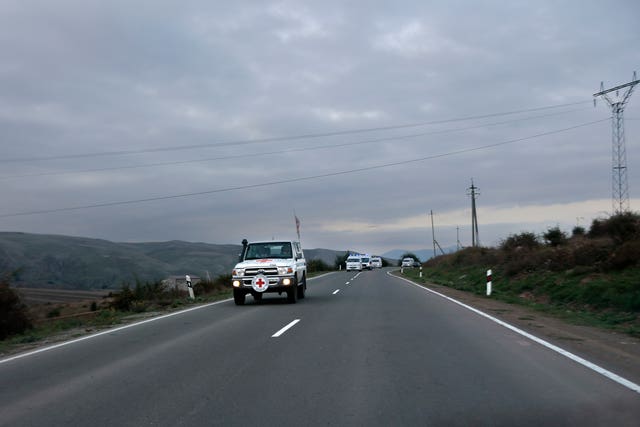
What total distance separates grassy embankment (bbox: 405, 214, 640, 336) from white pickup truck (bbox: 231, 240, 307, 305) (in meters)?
7.97

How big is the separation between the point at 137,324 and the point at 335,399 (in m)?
10.1

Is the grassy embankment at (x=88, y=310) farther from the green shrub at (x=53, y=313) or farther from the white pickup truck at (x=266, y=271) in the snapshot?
the white pickup truck at (x=266, y=271)

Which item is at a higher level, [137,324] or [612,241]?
[612,241]

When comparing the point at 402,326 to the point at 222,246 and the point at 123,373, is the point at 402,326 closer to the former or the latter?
the point at 123,373

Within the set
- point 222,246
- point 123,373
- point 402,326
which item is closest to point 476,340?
point 402,326

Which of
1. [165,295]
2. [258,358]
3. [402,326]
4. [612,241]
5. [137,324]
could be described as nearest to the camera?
[258,358]

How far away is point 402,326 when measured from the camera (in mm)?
12859

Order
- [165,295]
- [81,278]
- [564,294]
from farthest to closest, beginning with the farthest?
[81,278] → [165,295] → [564,294]

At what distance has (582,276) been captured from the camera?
21203mm

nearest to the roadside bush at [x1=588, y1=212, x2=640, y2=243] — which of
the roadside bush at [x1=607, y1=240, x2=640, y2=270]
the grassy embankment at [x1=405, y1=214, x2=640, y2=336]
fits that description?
the grassy embankment at [x1=405, y1=214, x2=640, y2=336]

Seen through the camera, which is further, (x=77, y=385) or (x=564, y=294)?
(x=564, y=294)

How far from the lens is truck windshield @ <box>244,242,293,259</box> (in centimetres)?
2062

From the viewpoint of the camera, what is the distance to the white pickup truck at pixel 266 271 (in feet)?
63.2

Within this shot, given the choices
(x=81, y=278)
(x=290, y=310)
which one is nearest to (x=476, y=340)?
(x=290, y=310)
